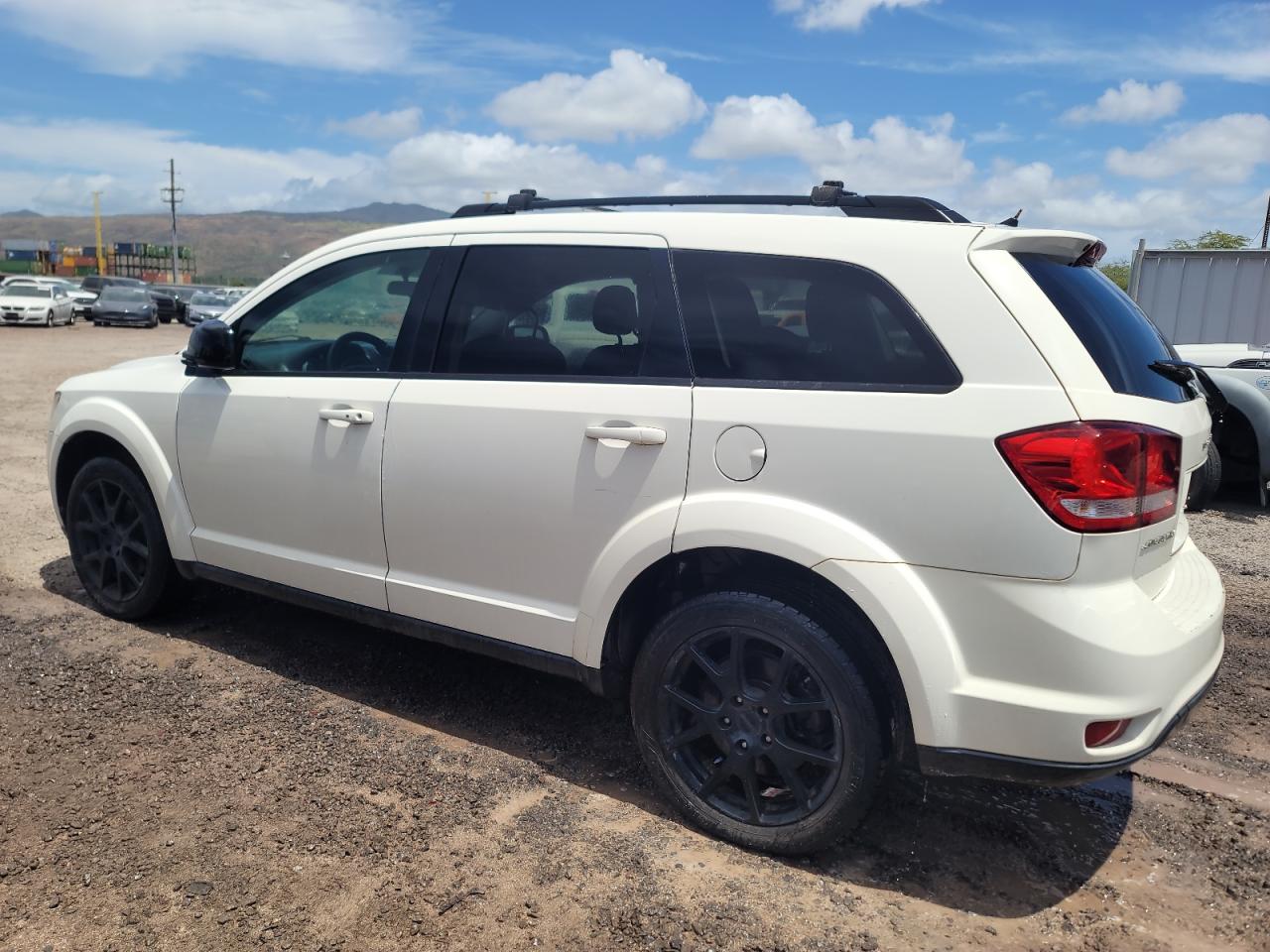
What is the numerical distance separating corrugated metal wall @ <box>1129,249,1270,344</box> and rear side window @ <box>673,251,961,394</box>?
32.2ft

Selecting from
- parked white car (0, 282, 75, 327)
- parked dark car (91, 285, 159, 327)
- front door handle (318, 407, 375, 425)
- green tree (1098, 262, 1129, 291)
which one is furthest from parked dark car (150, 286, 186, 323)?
front door handle (318, 407, 375, 425)

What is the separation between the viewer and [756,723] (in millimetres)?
2875

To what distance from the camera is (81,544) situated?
189 inches

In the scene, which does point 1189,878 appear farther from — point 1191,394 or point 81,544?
point 81,544

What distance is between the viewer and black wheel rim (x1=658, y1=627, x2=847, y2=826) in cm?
280

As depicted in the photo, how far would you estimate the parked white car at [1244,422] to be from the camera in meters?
7.54

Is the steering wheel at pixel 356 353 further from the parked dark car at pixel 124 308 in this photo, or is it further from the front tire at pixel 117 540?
the parked dark car at pixel 124 308

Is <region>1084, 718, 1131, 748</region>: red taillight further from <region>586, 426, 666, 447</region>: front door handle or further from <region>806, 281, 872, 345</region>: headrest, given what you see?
<region>586, 426, 666, 447</region>: front door handle

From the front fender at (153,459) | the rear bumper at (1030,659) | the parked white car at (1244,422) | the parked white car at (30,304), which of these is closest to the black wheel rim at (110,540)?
the front fender at (153,459)

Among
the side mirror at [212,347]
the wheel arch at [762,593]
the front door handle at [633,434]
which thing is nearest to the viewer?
the wheel arch at [762,593]

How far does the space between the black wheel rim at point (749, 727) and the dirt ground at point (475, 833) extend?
0.64ft

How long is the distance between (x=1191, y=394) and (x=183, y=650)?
4.08 m

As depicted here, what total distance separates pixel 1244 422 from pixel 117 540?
772cm

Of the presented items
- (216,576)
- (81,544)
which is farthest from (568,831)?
(81,544)
